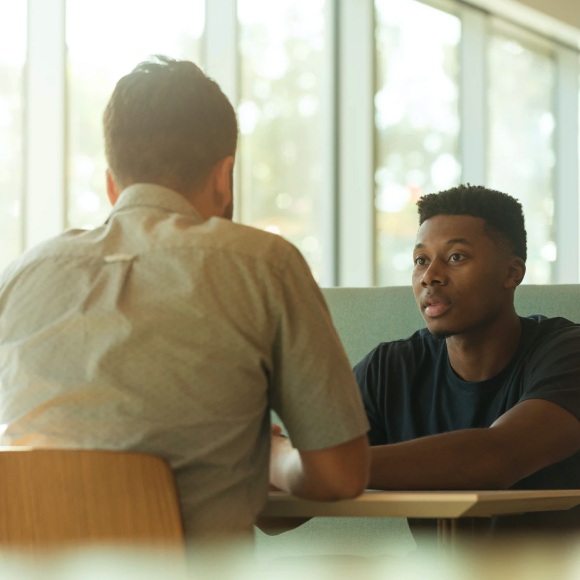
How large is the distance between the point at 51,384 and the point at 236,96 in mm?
3316

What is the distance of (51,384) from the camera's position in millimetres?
865

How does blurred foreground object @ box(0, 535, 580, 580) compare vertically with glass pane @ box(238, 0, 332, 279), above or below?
below

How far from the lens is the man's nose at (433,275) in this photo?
175cm

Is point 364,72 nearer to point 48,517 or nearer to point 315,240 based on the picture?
point 315,240

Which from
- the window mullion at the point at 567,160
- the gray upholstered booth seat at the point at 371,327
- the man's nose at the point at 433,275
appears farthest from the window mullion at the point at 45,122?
the window mullion at the point at 567,160

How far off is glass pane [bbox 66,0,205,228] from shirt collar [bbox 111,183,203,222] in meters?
2.39

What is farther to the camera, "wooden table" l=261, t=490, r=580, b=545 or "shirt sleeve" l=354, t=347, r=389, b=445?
"shirt sleeve" l=354, t=347, r=389, b=445

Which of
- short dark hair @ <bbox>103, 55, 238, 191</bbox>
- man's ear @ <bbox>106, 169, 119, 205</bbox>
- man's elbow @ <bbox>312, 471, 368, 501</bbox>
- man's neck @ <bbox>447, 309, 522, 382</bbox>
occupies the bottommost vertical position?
man's elbow @ <bbox>312, 471, 368, 501</bbox>

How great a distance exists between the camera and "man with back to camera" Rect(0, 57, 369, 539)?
33.1 inches

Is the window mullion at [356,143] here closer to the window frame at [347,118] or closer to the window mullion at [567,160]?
the window frame at [347,118]

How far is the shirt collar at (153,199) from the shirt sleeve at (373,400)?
3.05 feet

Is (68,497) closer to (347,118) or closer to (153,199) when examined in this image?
(153,199)

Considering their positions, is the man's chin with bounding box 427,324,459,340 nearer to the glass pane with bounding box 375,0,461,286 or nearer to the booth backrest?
the booth backrest

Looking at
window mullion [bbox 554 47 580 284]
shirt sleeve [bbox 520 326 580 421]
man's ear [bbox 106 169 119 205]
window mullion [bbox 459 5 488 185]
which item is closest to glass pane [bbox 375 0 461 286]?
window mullion [bbox 459 5 488 185]
